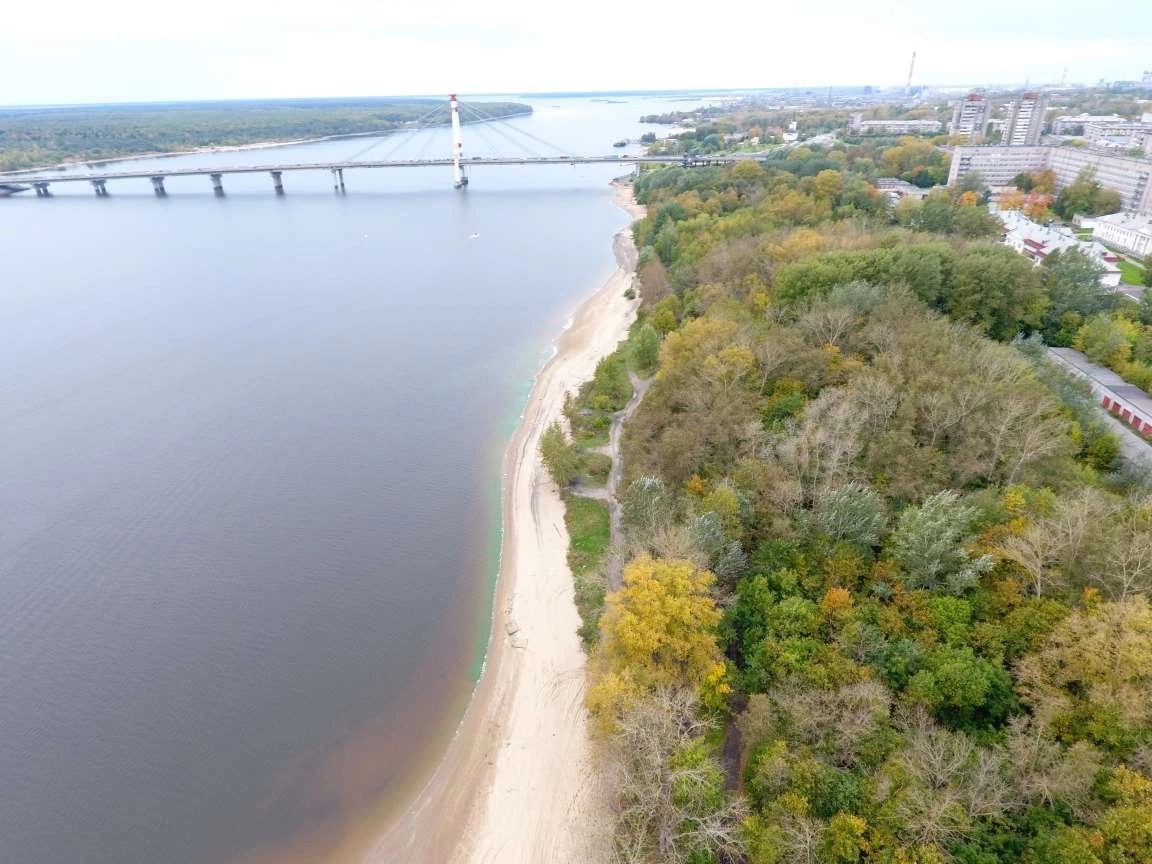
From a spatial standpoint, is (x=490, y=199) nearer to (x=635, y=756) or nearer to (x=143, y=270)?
(x=143, y=270)

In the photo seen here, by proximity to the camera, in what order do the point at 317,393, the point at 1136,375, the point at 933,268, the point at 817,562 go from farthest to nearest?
the point at 317,393 < the point at 933,268 < the point at 1136,375 < the point at 817,562

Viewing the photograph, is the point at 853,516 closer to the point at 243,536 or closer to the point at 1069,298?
the point at 243,536

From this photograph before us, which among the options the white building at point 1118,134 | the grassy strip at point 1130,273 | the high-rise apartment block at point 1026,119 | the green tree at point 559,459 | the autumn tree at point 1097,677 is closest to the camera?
the autumn tree at point 1097,677

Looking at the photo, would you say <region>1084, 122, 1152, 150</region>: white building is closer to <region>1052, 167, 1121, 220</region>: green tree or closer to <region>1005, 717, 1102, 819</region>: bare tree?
<region>1052, 167, 1121, 220</region>: green tree

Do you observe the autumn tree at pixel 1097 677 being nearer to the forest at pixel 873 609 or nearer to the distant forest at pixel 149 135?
the forest at pixel 873 609

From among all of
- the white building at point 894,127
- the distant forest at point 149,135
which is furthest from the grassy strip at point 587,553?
the distant forest at point 149,135

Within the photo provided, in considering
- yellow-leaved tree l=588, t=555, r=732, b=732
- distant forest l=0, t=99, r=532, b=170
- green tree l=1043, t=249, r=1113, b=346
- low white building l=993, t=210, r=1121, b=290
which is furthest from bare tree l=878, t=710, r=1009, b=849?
distant forest l=0, t=99, r=532, b=170

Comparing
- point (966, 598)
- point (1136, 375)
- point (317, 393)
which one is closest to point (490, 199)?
point (317, 393)
